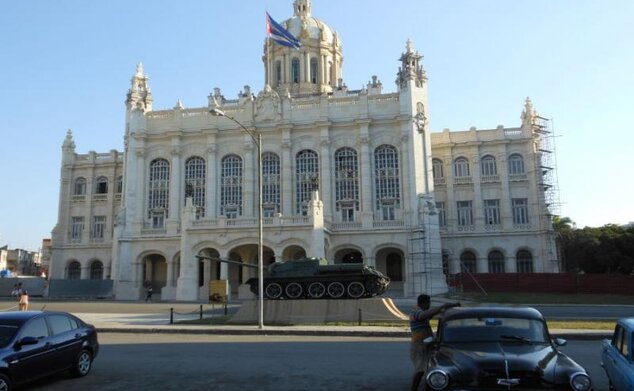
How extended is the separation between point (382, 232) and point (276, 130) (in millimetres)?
14216

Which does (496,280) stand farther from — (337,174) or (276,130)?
(276,130)

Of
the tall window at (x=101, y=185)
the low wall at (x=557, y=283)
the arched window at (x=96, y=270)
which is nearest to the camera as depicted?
the low wall at (x=557, y=283)

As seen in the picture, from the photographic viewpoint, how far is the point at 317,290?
25781mm

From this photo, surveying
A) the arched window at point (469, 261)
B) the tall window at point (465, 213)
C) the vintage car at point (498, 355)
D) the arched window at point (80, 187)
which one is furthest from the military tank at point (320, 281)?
the arched window at point (80, 187)

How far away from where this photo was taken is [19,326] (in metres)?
9.59

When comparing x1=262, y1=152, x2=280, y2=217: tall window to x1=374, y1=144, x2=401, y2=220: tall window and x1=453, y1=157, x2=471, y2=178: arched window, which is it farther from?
A: x1=453, y1=157, x2=471, y2=178: arched window

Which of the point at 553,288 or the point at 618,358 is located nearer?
the point at 618,358

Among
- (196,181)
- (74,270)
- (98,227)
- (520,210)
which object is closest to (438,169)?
(520,210)

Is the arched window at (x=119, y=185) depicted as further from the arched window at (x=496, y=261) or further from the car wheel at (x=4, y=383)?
the car wheel at (x=4, y=383)

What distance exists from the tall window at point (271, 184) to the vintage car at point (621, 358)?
42.8 m

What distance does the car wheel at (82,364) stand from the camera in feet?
35.2

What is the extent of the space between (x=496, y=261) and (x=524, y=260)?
2625 mm

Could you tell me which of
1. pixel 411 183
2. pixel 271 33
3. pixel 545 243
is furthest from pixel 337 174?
pixel 545 243

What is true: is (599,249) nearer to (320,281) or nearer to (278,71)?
(278,71)
